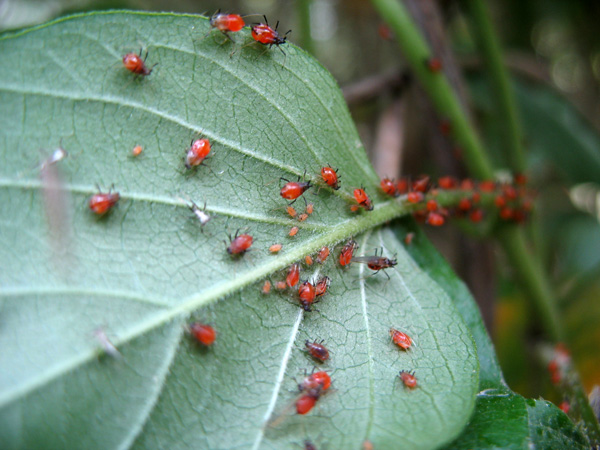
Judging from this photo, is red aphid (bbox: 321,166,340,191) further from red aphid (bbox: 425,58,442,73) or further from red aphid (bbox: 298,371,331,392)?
red aphid (bbox: 425,58,442,73)

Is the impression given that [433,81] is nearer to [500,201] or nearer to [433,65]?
[433,65]

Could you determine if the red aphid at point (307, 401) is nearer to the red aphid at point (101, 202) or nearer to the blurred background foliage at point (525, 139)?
the red aphid at point (101, 202)

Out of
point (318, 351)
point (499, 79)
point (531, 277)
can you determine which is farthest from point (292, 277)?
point (499, 79)

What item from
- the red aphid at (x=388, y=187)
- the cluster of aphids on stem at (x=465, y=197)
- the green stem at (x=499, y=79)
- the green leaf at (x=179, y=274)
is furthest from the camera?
the green stem at (x=499, y=79)

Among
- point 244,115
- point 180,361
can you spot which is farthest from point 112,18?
point 180,361

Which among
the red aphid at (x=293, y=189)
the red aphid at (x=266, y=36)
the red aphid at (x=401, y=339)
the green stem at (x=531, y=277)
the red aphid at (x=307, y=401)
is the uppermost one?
the red aphid at (x=266, y=36)

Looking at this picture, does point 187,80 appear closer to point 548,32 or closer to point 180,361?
point 180,361

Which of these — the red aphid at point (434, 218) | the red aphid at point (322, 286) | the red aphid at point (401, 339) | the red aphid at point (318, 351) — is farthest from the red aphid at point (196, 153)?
the red aphid at point (434, 218)
